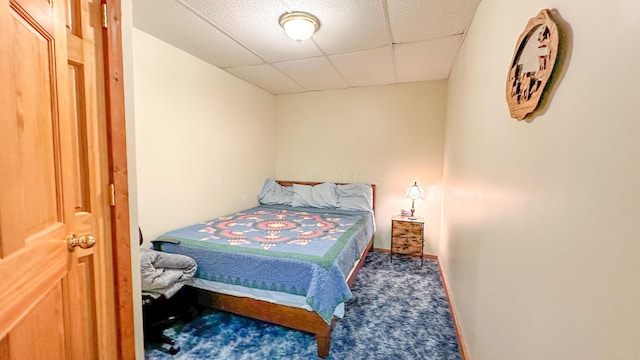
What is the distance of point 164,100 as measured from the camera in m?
2.46

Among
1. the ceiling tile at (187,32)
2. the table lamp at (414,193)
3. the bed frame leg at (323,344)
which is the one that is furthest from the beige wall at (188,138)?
the table lamp at (414,193)

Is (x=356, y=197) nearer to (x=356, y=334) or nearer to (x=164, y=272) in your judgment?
(x=356, y=334)

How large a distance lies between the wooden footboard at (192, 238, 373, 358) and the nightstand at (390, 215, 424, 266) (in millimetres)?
1777

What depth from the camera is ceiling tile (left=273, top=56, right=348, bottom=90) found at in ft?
9.64

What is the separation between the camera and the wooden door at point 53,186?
1.97 ft

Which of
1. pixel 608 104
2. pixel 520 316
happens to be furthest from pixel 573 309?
pixel 608 104

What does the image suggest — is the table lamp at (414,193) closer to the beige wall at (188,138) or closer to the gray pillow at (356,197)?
the gray pillow at (356,197)

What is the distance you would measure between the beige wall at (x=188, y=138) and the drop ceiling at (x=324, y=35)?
22cm

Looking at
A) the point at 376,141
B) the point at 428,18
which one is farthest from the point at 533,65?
the point at 376,141

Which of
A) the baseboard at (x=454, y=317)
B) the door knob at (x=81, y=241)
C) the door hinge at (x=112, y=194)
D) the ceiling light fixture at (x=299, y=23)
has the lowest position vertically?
the baseboard at (x=454, y=317)

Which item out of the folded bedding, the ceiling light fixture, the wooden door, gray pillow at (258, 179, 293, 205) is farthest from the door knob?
gray pillow at (258, 179, 293, 205)

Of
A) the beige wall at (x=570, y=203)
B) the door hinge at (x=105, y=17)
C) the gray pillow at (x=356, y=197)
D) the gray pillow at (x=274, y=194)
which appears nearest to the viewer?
the beige wall at (x=570, y=203)

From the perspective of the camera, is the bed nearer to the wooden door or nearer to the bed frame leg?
the bed frame leg

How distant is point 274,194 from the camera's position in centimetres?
396
